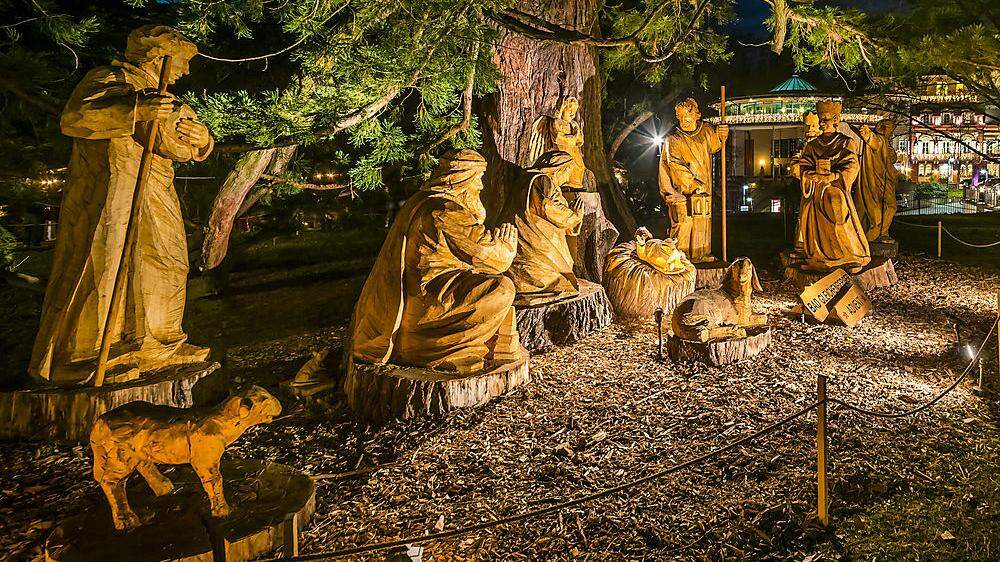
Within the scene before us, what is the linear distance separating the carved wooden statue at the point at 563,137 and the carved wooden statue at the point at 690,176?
77.8 inches

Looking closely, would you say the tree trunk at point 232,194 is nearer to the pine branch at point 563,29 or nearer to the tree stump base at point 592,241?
the pine branch at point 563,29

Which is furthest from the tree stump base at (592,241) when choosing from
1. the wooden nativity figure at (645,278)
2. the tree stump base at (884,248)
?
the tree stump base at (884,248)

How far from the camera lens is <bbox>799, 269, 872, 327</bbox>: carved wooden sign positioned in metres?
7.73

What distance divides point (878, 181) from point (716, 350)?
320 inches

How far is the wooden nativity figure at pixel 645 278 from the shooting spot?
8219 mm

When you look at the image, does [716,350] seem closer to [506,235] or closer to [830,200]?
[506,235]

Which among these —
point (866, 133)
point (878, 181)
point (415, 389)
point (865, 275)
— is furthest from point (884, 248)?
point (415, 389)

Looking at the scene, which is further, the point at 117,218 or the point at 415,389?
the point at 415,389

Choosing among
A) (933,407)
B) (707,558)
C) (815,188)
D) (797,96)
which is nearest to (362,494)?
(707,558)

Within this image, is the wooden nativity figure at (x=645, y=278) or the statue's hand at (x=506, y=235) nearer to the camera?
the statue's hand at (x=506, y=235)

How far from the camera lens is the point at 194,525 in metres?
3.21

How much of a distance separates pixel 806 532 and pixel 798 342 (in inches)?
150

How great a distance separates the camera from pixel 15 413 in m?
4.79

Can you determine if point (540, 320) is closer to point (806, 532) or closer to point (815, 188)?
point (806, 532)
